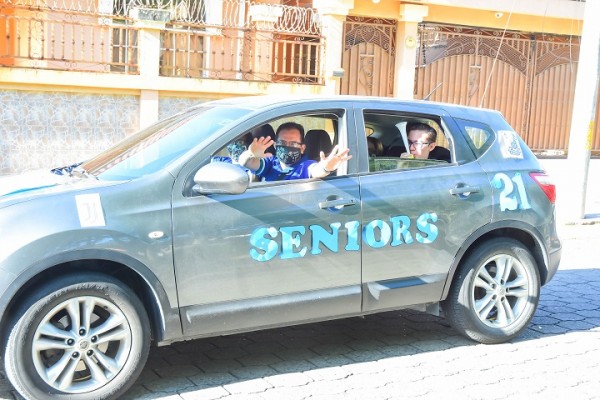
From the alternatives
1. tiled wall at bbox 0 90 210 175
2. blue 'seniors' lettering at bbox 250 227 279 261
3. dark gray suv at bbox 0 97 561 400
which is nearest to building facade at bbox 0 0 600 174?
tiled wall at bbox 0 90 210 175

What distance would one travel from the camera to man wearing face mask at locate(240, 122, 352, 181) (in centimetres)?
491

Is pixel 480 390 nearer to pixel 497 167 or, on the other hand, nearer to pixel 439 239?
pixel 439 239

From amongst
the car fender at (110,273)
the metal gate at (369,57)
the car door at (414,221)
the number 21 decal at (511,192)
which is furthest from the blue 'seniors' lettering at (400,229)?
the metal gate at (369,57)

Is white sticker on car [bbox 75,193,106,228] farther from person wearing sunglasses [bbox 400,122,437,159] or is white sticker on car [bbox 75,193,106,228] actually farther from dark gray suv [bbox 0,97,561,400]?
person wearing sunglasses [bbox 400,122,437,159]

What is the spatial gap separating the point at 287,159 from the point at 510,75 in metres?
14.0

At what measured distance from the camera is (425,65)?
676 inches

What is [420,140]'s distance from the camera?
5.69 meters

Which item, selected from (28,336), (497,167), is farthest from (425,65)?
(28,336)

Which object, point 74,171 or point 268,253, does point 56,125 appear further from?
point 268,253

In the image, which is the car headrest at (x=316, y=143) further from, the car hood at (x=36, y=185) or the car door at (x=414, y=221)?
the car hood at (x=36, y=185)

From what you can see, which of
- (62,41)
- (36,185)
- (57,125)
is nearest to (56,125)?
(57,125)

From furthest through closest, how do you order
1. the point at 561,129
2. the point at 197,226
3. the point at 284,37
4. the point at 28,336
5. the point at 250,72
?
the point at 561,129, the point at 284,37, the point at 250,72, the point at 197,226, the point at 28,336

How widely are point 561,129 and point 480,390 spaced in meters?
15.6

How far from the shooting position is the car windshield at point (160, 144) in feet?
15.3
